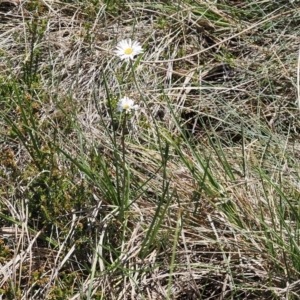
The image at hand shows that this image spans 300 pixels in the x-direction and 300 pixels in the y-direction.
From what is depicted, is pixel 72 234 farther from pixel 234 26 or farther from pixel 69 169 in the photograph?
pixel 234 26

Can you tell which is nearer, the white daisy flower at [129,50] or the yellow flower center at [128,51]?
the white daisy flower at [129,50]

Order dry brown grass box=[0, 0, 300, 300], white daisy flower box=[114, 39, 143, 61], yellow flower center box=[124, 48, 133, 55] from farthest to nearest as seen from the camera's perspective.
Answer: yellow flower center box=[124, 48, 133, 55] → white daisy flower box=[114, 39, 143, 61] → dry brown grass box=[0, 0, 300, 300]

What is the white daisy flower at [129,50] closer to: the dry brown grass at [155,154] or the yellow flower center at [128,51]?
Result: the yellow flower center at [128,51]

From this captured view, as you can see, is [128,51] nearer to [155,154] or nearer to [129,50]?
[129,50]

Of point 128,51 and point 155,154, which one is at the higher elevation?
point 128,51

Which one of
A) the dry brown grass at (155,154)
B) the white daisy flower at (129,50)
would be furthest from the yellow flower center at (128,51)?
the dry brown grass at (155,154)

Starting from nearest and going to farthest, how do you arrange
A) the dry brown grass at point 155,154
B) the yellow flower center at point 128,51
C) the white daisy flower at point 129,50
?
the dry brown grass at point 155,154
the white daisy flower at point 129,50
the yellow flower center at point 128,51

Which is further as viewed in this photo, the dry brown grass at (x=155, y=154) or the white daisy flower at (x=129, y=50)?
the white daisy flower at (x=129, y=50)

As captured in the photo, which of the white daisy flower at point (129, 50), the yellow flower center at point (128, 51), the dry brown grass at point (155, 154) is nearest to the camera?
the dry brown grass at point (155, 154)

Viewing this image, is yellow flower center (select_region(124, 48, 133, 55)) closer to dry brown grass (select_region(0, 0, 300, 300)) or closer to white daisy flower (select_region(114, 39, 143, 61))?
white daisy flower (select_region(114, 39, 143, 61))

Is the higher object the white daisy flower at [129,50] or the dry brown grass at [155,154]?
the white daisy flower at [129,50]

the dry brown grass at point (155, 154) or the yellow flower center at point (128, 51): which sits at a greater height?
the yellow flower center at point (128, 51)

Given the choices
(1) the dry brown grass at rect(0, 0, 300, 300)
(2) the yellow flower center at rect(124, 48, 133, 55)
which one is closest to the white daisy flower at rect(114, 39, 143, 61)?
(2) the yellow flower center at rect(124, 48, 133, 55)

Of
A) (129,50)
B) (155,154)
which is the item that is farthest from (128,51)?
Answer: (155,154)
